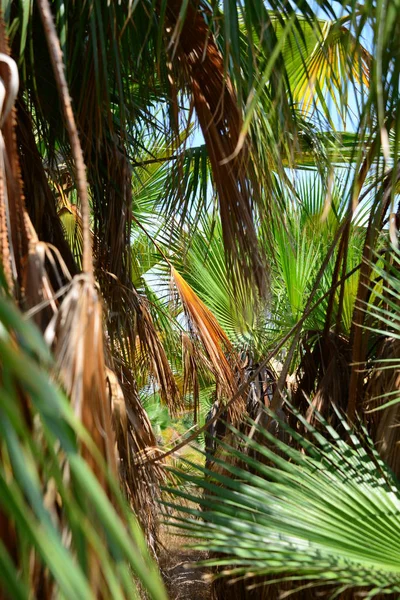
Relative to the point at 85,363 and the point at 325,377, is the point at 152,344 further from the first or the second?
the point at 85,363

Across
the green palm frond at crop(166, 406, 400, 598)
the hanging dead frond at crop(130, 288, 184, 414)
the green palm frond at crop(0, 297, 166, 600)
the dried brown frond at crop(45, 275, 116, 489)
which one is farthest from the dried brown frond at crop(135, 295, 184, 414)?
the green palm frond at crop(0, 297, 166, 600)

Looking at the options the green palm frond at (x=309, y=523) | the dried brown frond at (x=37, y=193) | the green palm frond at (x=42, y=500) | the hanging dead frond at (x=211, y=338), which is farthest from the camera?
the hanging dead frond at (x=211, y=338)

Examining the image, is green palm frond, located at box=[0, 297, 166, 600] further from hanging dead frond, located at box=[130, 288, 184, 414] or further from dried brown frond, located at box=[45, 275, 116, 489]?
hanging dead frond, located at box=[130, 288, 184, 414]

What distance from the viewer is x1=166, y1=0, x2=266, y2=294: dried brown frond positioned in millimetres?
1365

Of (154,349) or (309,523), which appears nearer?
(309,523)

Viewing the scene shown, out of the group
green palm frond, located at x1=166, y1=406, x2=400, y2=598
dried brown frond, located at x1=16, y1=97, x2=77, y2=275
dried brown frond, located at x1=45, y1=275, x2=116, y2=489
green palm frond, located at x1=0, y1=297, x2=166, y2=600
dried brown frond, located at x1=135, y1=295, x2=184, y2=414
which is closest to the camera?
green palm frond, located at x1=0, y1=297, x2=166, y2=600

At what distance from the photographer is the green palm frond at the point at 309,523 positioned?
97 centimetres

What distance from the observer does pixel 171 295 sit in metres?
2.38

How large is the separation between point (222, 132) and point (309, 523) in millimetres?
806

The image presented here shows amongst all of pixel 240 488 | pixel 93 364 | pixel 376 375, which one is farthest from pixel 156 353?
pixel 93 364

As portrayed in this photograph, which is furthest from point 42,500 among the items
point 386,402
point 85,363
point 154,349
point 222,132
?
point 154,349

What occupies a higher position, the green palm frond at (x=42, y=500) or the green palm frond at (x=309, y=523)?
the green palm frond at (x=42, y=500)

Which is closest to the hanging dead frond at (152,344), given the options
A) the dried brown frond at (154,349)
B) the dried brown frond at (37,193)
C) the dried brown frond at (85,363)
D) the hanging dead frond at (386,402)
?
Answer: the dried brown frond at (154,349)

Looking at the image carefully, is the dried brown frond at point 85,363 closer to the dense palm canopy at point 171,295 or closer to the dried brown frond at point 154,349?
the dense palm canopy at point 171,295
